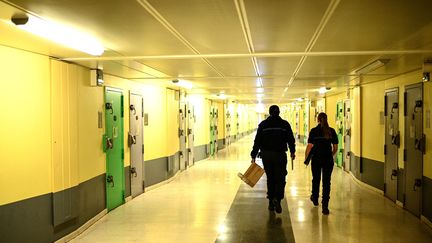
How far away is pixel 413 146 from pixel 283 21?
359 centimetres

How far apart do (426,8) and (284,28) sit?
3.51 ft

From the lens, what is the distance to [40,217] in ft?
13.2

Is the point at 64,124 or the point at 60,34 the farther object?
the point at 64,124

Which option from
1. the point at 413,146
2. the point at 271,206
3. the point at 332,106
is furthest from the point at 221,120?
the point at 413,146

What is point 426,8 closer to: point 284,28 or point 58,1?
point 284,28

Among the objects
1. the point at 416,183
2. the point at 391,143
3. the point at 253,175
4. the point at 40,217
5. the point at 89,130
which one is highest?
the point at 89,130

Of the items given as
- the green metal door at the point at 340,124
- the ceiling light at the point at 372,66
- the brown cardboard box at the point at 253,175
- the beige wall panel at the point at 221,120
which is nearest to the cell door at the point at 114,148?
the brown cardboard box at the point at 253,175

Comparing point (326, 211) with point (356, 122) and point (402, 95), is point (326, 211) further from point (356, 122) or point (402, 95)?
point (356, 122)

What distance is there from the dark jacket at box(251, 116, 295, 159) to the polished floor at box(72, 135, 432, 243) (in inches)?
38.7

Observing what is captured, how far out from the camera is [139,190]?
7082mm

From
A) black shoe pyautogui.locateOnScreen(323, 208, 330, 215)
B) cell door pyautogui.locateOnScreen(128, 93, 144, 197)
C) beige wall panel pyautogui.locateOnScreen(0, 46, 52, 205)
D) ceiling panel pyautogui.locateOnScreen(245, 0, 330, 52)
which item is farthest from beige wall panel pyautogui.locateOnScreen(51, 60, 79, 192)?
black shoe pyautogui.locateOnScreen(323, 208, 330, 215)

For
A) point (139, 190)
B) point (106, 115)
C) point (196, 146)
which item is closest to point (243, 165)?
point (196, 146)

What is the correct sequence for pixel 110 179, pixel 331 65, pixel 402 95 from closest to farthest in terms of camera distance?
pixel 331 65 < pixel 110 179 < pixel 402 95

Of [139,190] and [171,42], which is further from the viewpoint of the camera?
[139,190]
